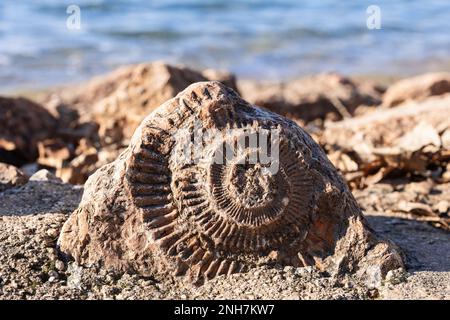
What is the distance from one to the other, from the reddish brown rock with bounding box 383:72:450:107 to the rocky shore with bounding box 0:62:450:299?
0.01m

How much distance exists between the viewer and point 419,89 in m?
7.30

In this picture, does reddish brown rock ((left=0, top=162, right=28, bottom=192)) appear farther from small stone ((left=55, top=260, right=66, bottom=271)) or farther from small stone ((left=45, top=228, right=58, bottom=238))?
small stone ((left=55, top=260, right=66, bottom=271))

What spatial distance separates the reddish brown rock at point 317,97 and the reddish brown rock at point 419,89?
22cm

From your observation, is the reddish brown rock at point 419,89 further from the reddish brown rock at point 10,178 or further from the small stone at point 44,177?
the reddish brown rock at point 10,178

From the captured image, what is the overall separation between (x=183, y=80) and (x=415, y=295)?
134 inches

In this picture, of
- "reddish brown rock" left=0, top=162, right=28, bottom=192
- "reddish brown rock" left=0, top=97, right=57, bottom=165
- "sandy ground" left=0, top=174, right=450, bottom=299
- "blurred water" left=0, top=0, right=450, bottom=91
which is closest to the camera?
"sandy ground" left=0, top=174, right=450, bottom=299

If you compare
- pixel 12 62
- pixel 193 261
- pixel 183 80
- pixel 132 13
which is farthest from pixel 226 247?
pixel 132 13

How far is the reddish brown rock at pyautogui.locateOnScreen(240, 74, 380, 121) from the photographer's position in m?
6.91

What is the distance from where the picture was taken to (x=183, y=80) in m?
5.94

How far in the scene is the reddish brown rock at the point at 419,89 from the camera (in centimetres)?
724

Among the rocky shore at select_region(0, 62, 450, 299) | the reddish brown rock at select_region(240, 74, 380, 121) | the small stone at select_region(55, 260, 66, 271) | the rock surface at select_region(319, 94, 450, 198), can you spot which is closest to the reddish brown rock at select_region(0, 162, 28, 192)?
the rocky shore at select_region(0, 62, 450, 299)

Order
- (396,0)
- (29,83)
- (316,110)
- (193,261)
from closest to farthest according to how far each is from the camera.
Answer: (193,261) → (316,110) → (29,83) → (396,0)
